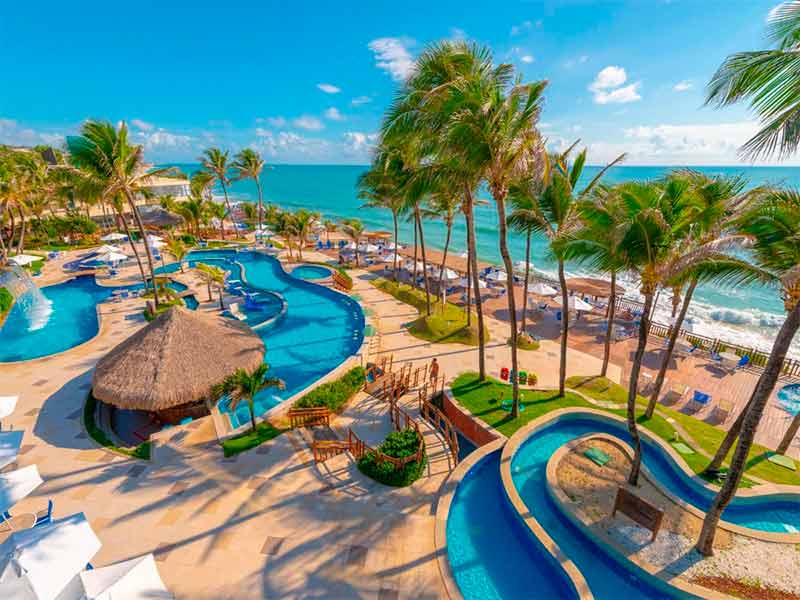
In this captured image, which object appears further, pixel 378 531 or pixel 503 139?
pixel 503 139

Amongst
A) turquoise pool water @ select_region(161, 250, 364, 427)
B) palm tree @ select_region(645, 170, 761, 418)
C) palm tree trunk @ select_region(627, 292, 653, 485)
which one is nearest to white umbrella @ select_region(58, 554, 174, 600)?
turquoise pool water @ select_region(161, 250, 364, 427)

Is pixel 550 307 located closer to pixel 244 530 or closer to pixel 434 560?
pixel 434 560

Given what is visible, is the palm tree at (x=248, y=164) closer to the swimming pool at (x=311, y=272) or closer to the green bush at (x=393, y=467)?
the swimming pool at (x=311, y=272)

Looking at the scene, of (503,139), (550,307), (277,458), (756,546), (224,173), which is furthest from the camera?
(224,173)

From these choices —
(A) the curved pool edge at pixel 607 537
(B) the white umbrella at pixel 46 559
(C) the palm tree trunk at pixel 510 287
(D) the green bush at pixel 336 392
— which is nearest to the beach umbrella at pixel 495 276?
(C) the palm tree trunk at pixel 510 287

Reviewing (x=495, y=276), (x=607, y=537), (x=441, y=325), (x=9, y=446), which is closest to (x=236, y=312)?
(x=441, y=325)

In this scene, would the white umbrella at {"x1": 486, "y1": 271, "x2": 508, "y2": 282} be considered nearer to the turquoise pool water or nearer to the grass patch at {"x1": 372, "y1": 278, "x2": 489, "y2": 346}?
the grass patch at {"x1": 372, "y1": 278, "x2": 489, "y2": 346}

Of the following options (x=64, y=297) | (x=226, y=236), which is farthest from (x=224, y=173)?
(x=64, y=297)

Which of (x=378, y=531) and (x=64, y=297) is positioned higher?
(x=64, y=297)
